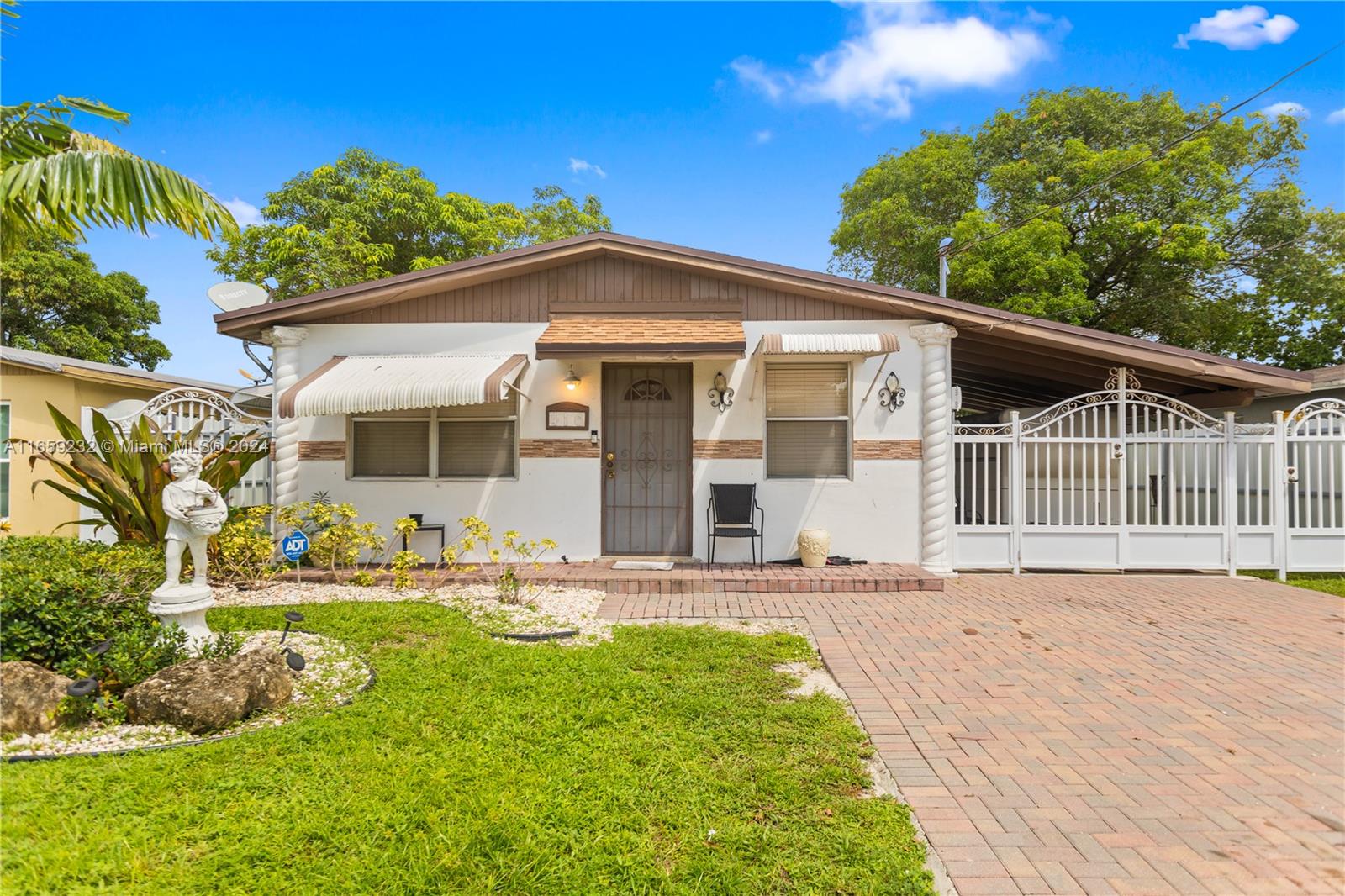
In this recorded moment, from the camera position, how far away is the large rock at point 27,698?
322 centimetres

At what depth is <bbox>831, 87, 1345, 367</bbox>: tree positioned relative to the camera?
1706 cm

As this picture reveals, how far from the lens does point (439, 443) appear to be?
837 centimetres

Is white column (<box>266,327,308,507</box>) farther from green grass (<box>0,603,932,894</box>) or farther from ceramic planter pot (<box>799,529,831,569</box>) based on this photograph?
ceramic planter pot (<box>799,529,831,569</box>)

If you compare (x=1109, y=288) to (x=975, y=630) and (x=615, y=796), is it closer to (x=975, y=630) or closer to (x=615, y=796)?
(x=975, y=630)

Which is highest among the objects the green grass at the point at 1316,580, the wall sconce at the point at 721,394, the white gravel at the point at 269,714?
the wall sconce at the point at 721,394

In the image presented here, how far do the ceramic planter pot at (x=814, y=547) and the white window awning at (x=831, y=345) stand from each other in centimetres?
228

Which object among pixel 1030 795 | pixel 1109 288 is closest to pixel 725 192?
pixel 1030 795

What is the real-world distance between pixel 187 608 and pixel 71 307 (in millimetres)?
25396

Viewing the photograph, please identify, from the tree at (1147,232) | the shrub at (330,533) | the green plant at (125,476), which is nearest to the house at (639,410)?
the shrub at (330,533)

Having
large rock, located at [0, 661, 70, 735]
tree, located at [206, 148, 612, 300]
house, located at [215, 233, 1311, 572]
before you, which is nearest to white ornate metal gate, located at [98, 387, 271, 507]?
house, located at [215, 233, 1311, 572]

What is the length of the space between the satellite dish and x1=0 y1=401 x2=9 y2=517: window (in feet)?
18.8

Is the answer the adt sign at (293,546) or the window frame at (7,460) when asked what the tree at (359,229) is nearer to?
the window frame at (7,460)

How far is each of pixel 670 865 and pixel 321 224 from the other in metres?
23.0

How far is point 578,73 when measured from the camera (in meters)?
9.08
